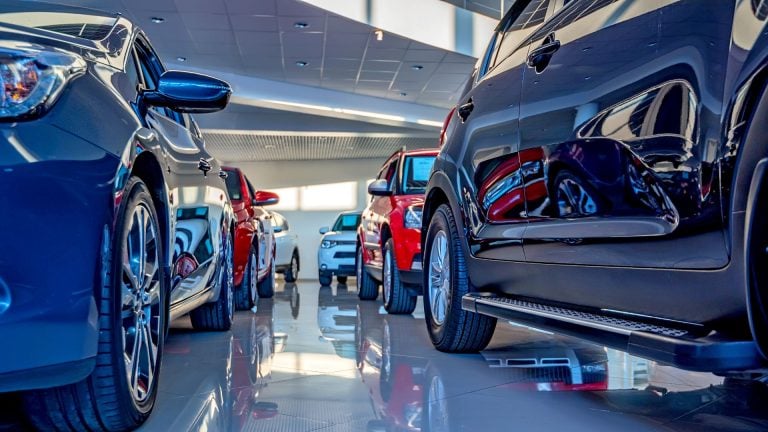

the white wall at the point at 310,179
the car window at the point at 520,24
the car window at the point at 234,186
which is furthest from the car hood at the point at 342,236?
A: the car window at the point at 520,24

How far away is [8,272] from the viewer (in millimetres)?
1777

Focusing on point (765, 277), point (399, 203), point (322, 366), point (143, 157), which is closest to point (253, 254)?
point (399, 203)

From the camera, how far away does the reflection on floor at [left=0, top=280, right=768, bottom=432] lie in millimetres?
2498

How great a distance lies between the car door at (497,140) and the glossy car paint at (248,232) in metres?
3.28

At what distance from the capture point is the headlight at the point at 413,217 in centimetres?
657

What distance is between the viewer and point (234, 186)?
7.73 m

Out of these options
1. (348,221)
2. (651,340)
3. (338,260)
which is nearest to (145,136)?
(651,340)

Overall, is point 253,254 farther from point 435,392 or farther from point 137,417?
point 137,417

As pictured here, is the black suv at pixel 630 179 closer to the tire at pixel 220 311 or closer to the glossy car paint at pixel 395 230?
the tire at pixel 220 311

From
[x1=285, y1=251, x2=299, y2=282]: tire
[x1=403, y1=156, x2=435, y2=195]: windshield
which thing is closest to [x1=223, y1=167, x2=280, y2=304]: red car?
[x1=403, y1=156, x2=435, y2=195]: windshield

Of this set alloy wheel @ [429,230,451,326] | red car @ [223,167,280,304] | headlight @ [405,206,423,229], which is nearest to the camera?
alloy wheel @ [429,230,451,326]

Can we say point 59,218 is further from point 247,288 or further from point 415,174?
point 415,174

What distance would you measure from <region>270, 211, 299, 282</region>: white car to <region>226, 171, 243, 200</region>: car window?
4.76 meters

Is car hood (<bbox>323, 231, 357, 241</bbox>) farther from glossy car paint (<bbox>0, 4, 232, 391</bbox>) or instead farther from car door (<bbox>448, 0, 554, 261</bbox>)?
glossy car paint (<bbox>0, 4, 232, 391</bbox>)
